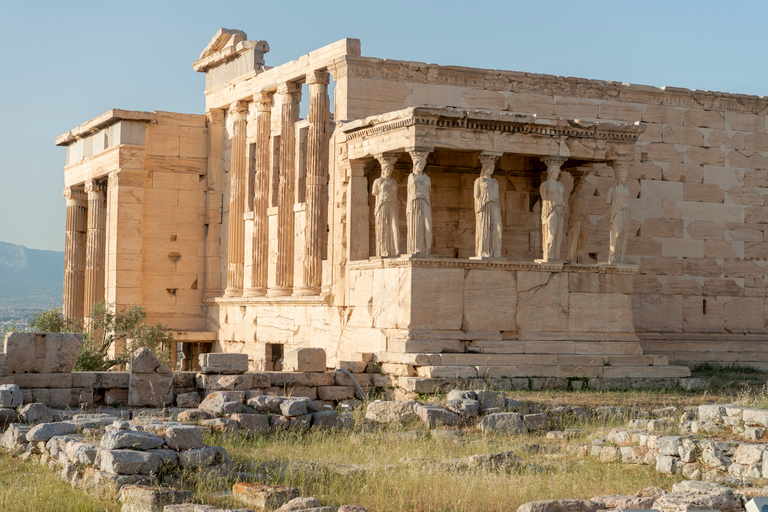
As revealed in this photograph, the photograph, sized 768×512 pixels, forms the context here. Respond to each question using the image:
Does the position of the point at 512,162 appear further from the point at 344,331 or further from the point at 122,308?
the point at 122,308

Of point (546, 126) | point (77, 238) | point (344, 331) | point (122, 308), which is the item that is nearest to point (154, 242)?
point (122, 308)

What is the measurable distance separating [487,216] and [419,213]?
43.8 inches

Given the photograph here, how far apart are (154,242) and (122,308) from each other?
67.2 inches

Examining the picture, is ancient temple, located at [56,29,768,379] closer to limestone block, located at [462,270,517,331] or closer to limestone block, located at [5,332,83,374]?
limestone block, located at [462,270,517,331]

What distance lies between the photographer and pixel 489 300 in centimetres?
1752

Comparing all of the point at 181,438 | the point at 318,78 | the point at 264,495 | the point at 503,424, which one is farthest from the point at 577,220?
the point at 264,495

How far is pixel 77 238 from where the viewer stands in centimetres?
2952

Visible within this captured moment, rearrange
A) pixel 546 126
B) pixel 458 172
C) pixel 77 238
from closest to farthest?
1. pixel 546 126
2. pixel 458 172
3. pixel 77 238

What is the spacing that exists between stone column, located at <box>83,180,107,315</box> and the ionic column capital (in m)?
7.85

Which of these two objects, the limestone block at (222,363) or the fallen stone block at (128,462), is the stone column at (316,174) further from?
the fallen stone block at (128,462)

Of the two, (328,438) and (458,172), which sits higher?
(458,172)

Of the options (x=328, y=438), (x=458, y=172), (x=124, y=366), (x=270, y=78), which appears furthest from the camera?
(x=270, y=78)

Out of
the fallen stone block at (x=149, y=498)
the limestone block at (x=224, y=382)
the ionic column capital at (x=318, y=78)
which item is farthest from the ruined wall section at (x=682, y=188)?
the fallen stone block at (x=149, y=498)

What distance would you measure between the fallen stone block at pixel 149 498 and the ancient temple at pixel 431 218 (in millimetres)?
7643
